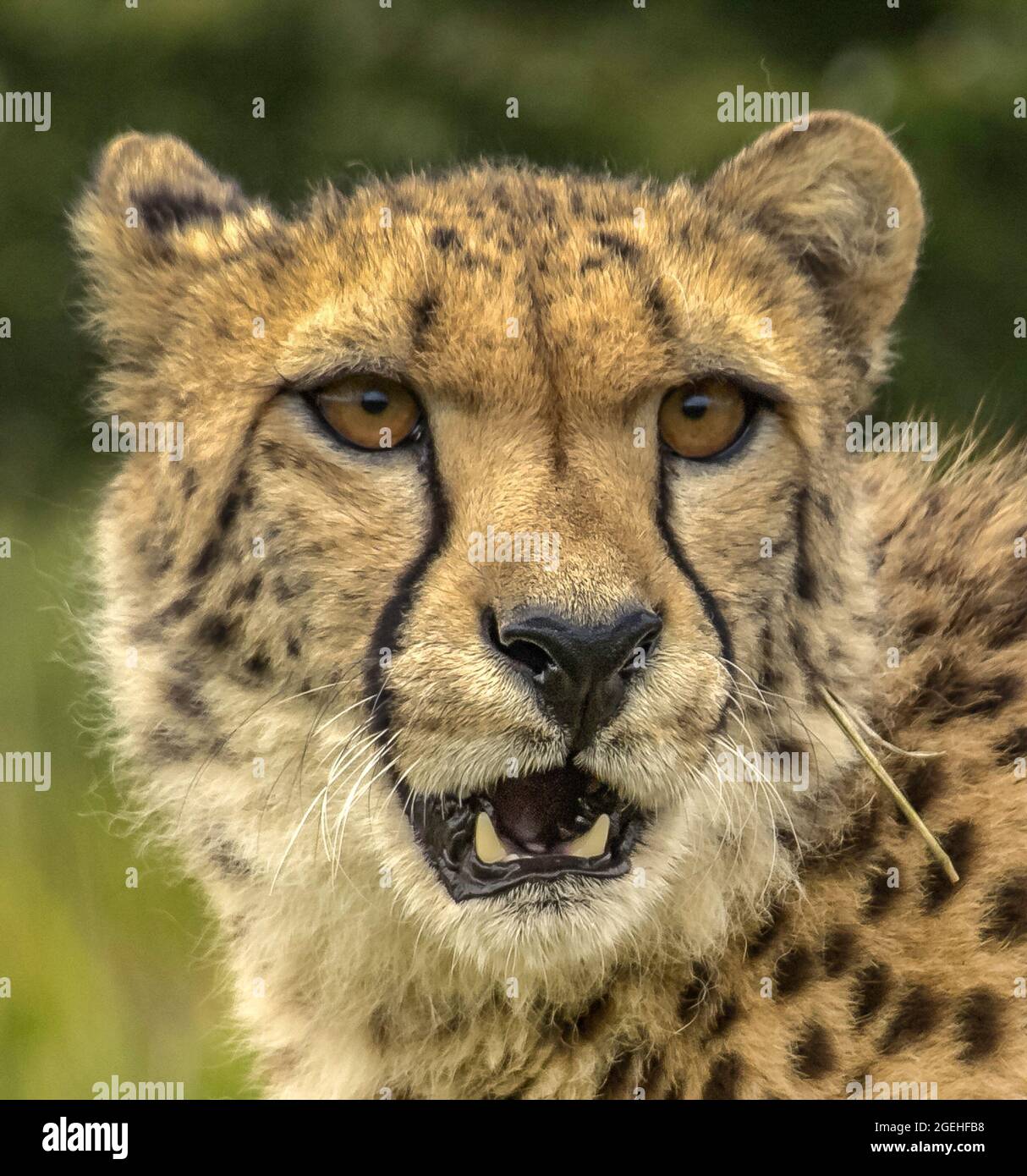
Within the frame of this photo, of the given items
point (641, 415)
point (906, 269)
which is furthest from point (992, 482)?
point (641, 415)

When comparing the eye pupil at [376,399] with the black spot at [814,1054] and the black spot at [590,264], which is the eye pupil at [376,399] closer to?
the black spot at [590,264]

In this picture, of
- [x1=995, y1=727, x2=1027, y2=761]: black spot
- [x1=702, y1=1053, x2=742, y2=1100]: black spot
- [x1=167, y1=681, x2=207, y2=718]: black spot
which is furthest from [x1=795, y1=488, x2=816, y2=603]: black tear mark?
[x1=167, y1=681, x2=207, y2=718]: black spot

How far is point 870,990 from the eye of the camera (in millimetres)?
2996

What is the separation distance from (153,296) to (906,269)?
4.75ft

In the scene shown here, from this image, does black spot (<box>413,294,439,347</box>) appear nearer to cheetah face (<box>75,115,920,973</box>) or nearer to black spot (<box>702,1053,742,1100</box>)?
cheetah face (<box>75,115,920,973</box>)

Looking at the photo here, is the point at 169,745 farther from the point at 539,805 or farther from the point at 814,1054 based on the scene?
the point at 814,1054

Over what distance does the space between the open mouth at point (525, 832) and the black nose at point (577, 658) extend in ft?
0.57

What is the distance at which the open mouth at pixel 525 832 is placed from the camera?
291 centimetres

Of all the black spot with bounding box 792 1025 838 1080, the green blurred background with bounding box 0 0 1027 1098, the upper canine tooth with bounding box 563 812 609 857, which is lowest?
the black spot with bounding box 792 1025 838 1080

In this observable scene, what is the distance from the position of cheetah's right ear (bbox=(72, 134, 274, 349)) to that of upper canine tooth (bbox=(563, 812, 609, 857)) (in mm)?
1293

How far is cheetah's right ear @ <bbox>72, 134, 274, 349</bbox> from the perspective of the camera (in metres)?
3.47

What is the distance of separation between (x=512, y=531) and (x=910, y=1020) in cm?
104

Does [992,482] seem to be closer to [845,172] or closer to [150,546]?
[845,172]

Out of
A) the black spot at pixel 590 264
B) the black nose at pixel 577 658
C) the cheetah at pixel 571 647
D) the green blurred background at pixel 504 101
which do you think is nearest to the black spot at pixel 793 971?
the cheetah at pixel 571 647
